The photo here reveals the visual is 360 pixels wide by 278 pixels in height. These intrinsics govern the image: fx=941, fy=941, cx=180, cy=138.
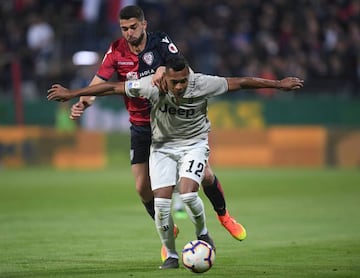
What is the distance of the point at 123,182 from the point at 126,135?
3.83 meters

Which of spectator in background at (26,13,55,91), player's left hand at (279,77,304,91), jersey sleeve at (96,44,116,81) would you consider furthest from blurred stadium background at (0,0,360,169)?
player's left hand at (279,77,304,91)

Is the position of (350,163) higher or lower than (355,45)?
lower

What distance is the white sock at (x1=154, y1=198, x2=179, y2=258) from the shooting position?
8820mm

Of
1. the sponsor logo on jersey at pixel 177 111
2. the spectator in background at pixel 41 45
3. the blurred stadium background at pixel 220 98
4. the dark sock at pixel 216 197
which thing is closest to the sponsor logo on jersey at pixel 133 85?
the sponsor logo on jersey at pixel 177 111

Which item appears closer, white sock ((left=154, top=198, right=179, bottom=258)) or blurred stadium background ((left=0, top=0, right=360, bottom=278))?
white sock ((left=154, top=198, right=179, bottom=258))

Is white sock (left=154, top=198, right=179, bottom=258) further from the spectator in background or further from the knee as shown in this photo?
the spectator in background

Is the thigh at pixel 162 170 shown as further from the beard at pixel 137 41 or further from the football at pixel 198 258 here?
the beard at pixel 137 41

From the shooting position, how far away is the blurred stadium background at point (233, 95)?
24094 millimetres

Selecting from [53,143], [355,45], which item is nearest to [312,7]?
[355,45]

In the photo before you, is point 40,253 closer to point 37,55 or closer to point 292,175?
point 292,175

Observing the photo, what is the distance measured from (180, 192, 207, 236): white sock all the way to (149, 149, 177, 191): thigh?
0.25 meters

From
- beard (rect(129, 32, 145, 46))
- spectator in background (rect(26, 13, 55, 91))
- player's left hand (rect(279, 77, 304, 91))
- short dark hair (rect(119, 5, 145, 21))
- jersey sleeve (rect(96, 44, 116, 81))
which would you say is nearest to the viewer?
player's left hand (rect(279, 77, 304, 91))

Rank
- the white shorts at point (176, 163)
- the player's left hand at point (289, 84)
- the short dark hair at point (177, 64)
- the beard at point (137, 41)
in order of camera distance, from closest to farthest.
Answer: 1. the short dark hair at point (177, 64)
2. the player's left hand at point (289, 84)
3. the white shorts at point (176, 163)
4. the beard at point (137, 41)

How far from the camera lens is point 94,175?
73.3ft
